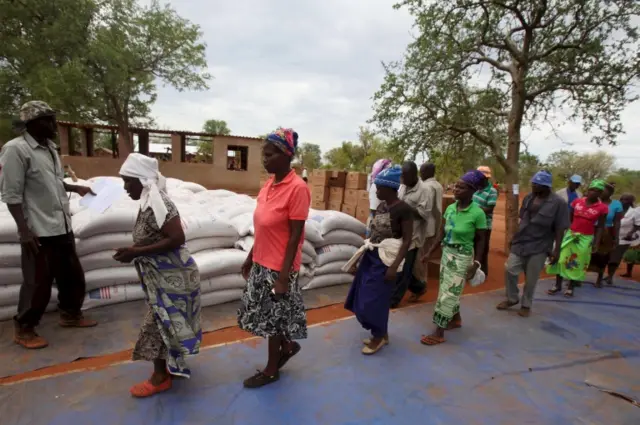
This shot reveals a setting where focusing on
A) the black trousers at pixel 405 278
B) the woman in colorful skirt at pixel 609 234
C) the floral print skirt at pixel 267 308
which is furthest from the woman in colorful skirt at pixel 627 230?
the floral print skirt at pixel 267 308

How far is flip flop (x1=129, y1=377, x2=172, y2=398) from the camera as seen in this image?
2.07 meters

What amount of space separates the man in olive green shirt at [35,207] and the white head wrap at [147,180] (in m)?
1.02

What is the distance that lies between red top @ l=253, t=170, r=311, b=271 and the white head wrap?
0.53 metres

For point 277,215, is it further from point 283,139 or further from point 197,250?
point 197,250

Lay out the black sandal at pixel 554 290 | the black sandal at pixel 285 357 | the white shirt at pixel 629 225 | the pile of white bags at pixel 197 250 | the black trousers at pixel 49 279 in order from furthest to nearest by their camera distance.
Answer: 1. the white shirt at pixel 629 225
2. the black sandal at pixel 554 290
3. the pile of white bags at pixel 197 250
4. the black trousers at pixel 49 279
5. the black sandal at pixel 285 357

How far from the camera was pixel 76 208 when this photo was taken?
3.89m

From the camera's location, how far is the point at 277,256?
6.92 feet

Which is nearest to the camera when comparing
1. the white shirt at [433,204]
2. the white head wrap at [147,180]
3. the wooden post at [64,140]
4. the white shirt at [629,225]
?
the white head wrap at [147,180]

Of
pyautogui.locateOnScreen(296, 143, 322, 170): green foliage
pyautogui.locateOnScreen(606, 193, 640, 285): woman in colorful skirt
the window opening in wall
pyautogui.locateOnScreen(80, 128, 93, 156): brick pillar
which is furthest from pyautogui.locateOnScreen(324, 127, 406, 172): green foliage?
pyautogui.locateOnScreen(606, 193, 640, 285): woman in colorful skirt

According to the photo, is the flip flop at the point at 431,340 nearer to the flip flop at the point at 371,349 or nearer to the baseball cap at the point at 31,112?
the flip flop at the point at 371,349

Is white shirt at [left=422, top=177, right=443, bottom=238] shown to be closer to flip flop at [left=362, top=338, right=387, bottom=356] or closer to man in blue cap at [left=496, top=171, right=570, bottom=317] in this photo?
man in blue cap at [left=496, top=171, right=570, bottom=317]

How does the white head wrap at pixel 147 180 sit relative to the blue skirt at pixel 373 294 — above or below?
above

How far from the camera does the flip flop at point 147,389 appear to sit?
2.07 m

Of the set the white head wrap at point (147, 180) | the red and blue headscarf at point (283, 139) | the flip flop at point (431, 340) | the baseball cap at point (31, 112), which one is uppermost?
the baseball cap at point (31, 112)
